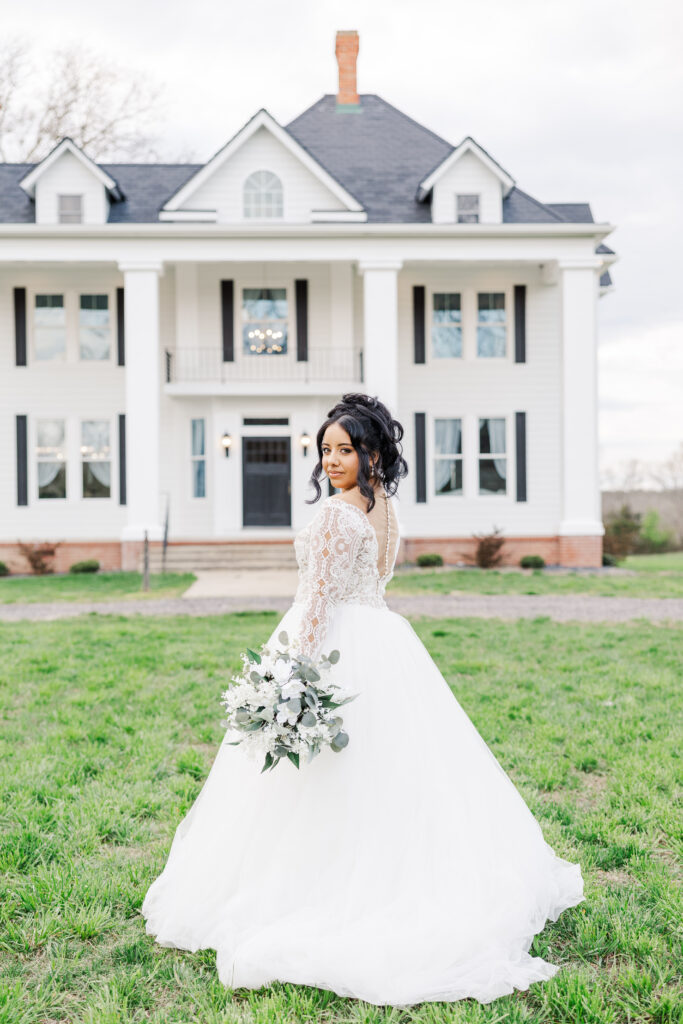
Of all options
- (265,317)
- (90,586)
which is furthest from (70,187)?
(90,586)

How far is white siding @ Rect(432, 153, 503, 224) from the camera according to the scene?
16.9 m

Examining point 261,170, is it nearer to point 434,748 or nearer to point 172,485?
point 172,485

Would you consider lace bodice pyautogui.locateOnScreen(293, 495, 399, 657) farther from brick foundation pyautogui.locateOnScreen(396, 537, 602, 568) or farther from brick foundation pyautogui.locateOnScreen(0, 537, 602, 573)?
brick foundation pyautogui.locateOnScreen(396, 537, 602, 568)

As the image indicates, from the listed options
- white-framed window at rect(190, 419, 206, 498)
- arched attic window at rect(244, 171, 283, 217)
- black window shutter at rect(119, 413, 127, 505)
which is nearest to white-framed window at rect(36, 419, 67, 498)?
black window shutter at rect(119, 413, 127, 505)

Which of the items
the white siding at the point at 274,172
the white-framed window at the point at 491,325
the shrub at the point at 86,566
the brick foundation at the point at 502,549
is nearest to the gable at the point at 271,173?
the white siding at the point at 274,172

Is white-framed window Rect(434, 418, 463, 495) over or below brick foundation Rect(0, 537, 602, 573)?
over

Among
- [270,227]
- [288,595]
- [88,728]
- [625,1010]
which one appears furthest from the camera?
[270,227]

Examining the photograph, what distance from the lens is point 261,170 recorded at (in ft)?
56.0

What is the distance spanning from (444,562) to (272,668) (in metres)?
15.3

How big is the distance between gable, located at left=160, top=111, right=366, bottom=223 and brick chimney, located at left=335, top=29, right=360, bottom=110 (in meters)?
4.47

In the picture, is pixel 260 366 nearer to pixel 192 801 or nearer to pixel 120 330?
pixel 120 330

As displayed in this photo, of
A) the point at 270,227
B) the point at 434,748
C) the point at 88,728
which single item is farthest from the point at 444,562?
the point at 434,748

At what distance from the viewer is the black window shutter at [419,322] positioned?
18.0 m

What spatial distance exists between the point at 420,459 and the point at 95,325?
8201 millimetres
